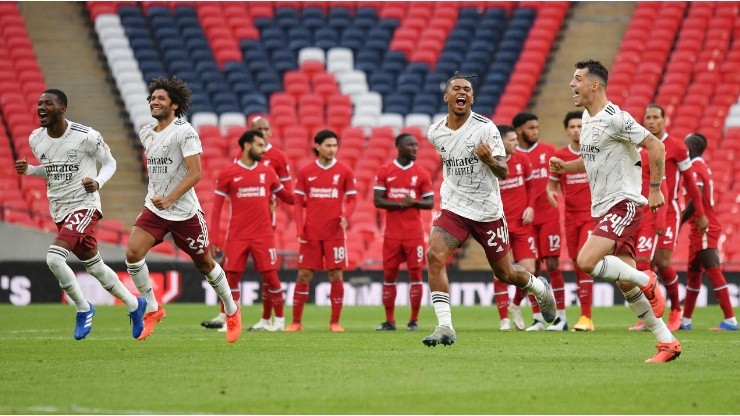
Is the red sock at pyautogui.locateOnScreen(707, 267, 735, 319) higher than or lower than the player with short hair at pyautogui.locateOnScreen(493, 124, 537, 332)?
lower

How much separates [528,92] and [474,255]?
5.73 metres

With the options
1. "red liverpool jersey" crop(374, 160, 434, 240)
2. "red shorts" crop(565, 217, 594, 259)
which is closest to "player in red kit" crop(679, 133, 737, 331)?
"red shorts" crop(565, 217, 594, 259)

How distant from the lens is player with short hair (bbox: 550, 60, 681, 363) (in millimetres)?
10391

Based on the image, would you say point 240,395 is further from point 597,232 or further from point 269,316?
point 269,316

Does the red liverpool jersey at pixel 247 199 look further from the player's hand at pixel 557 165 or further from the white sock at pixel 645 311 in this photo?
the white sock at pixel 645 311

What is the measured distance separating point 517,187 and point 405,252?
5.77ft

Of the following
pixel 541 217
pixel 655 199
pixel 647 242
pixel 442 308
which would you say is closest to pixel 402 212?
pixel 541 217

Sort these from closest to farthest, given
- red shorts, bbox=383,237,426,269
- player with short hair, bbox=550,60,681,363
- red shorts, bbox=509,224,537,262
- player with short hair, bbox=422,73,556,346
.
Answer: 1. player with short hair, bbox=550,60,681,363
2. player with short hair, bbox=422,73,556,346
3. red shorts, bbox=509,224,537,262
4. red shorts, bbox=383,237,426,269

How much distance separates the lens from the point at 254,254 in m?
15.8

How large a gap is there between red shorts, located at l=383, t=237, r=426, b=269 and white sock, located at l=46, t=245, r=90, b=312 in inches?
189

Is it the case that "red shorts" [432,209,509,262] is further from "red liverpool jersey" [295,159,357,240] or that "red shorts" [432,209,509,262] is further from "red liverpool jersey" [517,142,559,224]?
"red liverpool jersey" [295,159,357,240]

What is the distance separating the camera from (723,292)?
15.9 m

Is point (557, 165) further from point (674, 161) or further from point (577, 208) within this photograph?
point (577, 208)

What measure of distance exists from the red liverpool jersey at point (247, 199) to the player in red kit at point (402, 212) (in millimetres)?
1508
